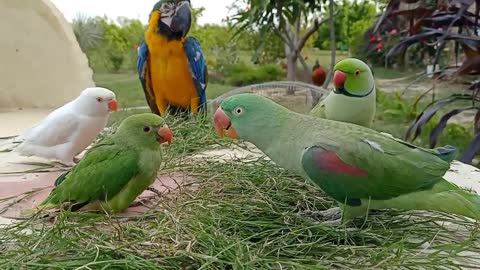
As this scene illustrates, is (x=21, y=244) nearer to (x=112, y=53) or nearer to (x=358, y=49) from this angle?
(x=112, y=53)

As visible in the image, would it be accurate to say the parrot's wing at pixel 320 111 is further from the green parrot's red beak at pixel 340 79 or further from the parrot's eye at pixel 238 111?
the parrot's eye at pixel 238 111

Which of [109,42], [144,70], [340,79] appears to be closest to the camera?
[340,79]

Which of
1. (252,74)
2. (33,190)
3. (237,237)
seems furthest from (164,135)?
(252,74)

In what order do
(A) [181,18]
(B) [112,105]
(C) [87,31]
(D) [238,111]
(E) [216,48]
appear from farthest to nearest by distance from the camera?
(E) [216,48], (C) [87,31], (A) [181,18], (B) [112,105], (D) [238,111]

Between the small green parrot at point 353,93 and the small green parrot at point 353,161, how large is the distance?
0.23 metres

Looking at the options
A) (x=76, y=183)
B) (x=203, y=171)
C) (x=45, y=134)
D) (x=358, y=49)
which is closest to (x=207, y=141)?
(x=203, y=171)

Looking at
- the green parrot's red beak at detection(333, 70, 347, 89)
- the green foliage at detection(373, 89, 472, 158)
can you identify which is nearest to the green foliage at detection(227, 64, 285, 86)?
the green foliage at detection(373, 89, 472, 158)

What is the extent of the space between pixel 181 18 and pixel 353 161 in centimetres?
95

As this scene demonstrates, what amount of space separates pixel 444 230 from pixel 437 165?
0.11 metres

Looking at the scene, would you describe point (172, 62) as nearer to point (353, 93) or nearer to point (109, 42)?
point (353, 93)

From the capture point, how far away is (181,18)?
1604mm

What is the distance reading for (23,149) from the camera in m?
1.26

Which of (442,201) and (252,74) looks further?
(252,74)

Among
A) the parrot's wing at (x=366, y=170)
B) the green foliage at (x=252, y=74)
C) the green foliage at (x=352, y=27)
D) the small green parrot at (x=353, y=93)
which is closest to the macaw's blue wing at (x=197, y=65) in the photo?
the small green parrot at (x=353, y=93)
